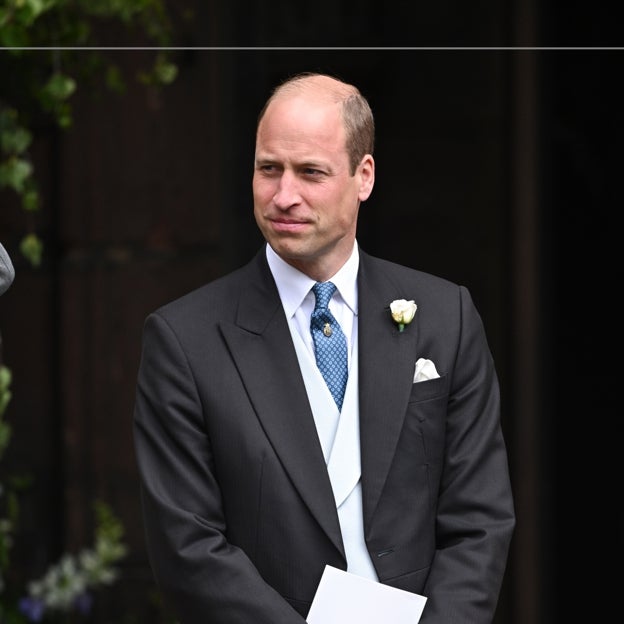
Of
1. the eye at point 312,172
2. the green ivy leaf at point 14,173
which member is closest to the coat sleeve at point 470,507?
the eye at point 312,172

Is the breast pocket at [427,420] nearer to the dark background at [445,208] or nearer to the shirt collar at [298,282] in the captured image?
the shirt collar at [298,282]

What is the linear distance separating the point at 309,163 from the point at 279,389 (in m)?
0.44

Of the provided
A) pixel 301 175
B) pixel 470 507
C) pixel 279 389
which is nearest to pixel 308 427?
pixel 279 389

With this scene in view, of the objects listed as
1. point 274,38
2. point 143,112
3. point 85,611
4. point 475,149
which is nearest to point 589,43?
point 475,149

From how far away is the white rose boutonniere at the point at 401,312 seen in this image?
282cm

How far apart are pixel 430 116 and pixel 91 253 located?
139cm

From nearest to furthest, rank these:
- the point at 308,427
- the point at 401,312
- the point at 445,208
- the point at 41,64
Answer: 1. the point at 308,427
2. the point at 401,312
3. the point at 41,64
4. the point at 445,208

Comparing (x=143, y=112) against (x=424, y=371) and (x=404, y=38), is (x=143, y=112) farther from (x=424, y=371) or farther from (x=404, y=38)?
(x=424, y=371)

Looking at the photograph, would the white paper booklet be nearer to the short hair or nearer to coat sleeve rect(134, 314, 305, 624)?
coat sleeve rect(134, 314, 305, 624)

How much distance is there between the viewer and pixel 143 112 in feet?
17.7

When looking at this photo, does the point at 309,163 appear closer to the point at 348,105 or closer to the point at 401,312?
the point at 348,105

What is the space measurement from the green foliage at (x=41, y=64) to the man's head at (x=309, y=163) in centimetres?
128

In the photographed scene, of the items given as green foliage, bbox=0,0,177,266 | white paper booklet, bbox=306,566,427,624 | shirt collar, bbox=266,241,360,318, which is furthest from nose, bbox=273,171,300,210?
green foliage, bbox=0,0,177,266

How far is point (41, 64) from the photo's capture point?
4848mm
